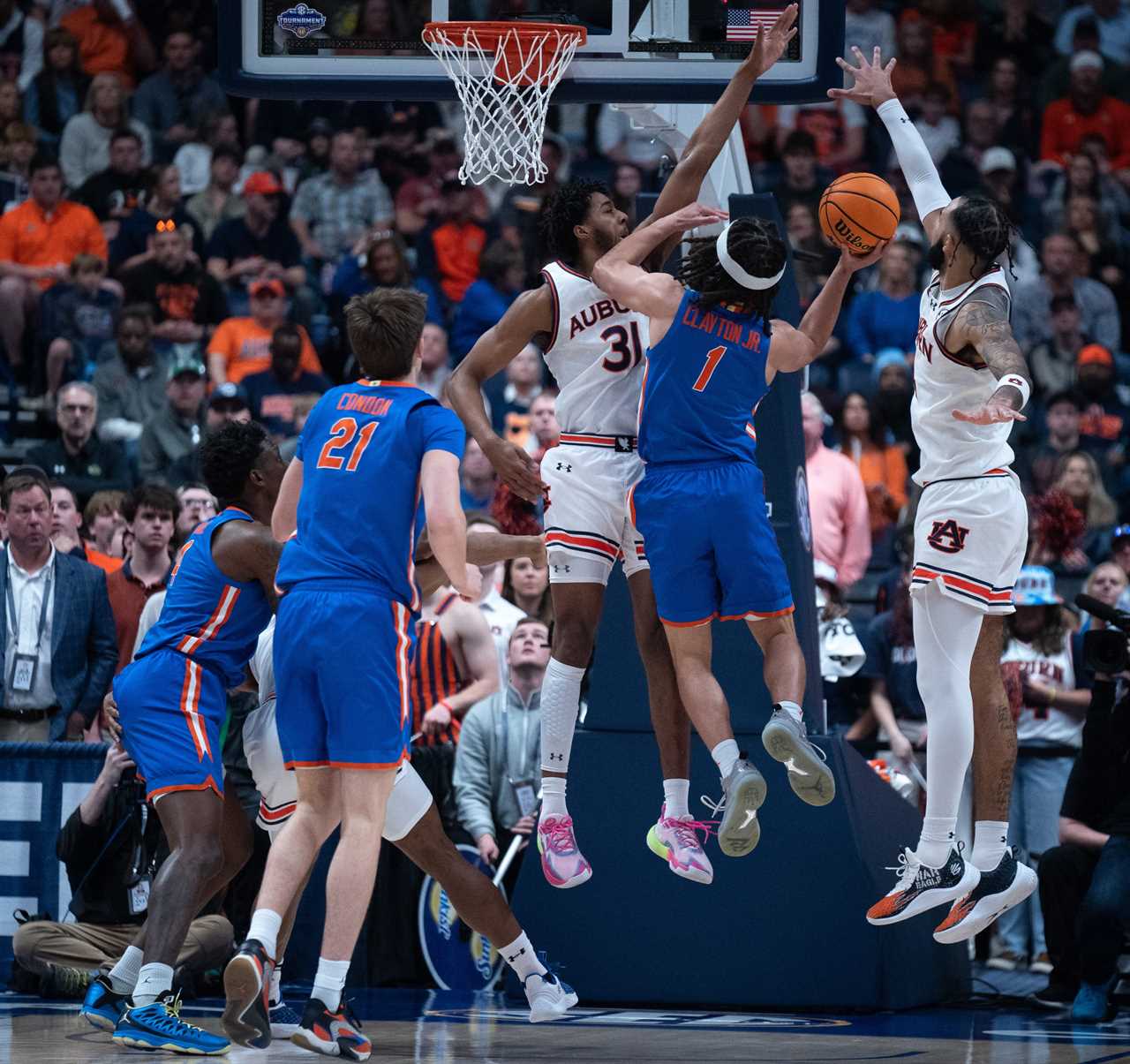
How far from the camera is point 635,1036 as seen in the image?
27.8ft

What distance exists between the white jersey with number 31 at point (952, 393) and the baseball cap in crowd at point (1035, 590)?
3589mm

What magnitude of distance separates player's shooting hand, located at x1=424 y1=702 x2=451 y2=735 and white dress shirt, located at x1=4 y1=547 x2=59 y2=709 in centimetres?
207

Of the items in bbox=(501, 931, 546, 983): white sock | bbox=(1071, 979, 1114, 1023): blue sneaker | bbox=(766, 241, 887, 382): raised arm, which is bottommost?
bbox=(1071, 979, 1114, 1023): blue sneaker

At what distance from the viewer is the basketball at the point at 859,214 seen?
7734 millimetres

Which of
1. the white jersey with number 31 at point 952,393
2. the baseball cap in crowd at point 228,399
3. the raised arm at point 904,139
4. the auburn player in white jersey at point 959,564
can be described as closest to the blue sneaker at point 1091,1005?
the auburn player in white jersey at point 959,564

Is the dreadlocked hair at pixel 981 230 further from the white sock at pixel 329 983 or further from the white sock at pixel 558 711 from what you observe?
the white sock at pixel 329 983

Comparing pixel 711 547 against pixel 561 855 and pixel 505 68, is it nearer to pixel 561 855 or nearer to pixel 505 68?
pixel 561 855

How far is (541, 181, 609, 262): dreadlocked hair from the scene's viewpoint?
814 cm

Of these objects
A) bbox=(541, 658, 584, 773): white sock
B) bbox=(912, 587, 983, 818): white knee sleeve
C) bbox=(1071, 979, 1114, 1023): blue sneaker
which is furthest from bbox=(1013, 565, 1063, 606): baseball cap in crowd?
bbox=(541, 658, 584, 773): white sock

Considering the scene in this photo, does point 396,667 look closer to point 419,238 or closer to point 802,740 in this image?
point 802,740

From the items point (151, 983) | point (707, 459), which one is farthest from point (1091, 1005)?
point (151, 983)

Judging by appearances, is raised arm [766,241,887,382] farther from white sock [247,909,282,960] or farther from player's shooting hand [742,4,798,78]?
white sock [247,909,282,960]

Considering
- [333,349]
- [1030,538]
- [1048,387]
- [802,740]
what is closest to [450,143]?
[333,349]

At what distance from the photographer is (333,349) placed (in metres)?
15.5
